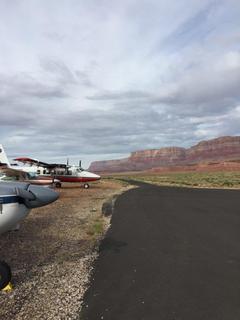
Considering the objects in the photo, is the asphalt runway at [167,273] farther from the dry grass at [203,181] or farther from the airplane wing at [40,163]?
the dry grass at [203,181]

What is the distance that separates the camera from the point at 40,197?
8422 millimetres

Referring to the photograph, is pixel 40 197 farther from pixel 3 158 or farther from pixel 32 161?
pixel 3 158

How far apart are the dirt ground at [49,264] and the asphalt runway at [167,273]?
0.40m

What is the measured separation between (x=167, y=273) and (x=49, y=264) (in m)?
3.17

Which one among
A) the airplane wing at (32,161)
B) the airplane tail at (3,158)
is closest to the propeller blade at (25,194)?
the airplane wing at (32,161)

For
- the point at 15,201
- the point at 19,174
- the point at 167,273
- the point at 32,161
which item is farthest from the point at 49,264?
the point at 32,161

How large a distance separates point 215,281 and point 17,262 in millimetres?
5239

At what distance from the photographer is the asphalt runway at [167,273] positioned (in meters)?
5.71

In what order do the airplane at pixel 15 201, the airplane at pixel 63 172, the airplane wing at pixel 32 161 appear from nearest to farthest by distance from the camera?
the airplane at pixel 15 201
the airplane wing at pixel 32 161
the airplane at pixel 63 172

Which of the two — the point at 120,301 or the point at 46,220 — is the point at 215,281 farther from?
the point at 46,220

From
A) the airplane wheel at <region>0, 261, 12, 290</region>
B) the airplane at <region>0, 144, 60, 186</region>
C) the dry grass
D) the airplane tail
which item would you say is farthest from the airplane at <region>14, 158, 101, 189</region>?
the airplane wheel at <region>0, 261, 12, 290</region>

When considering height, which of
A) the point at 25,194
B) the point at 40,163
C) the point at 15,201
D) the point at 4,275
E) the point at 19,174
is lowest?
the point at 4,275

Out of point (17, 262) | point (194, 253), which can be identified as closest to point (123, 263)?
point (194, 253)

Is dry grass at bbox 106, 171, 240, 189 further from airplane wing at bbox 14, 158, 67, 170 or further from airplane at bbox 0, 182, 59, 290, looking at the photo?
airplane at bbox 0, 182, 59, 290
